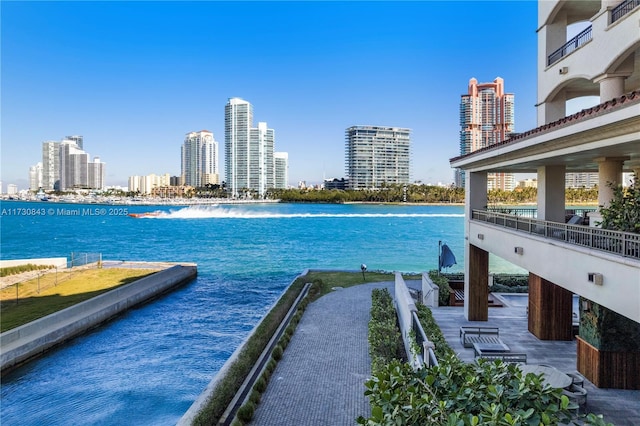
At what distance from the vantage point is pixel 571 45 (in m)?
11.7

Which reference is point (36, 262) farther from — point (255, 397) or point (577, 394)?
point (577, 394)

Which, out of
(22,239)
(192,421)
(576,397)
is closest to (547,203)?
(576,397)

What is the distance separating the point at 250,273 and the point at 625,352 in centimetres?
3058

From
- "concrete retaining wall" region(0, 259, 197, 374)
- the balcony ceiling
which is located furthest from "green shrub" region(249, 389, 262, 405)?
"concrete retaining wall" region(0, 259, 197, 374)

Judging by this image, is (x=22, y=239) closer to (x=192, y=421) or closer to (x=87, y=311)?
(x=87, y=311)

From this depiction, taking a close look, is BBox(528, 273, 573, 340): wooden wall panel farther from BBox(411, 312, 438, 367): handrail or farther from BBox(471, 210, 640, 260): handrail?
BBox(411, 312, 438, 367): handrail

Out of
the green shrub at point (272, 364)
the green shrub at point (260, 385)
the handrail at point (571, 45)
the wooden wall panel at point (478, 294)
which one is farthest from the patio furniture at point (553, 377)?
the handrail at point (571, 45)

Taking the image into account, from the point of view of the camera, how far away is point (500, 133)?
4478 inches

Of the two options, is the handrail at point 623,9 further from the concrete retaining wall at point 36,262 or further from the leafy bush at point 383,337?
the concrete retaining wall at point 36,262

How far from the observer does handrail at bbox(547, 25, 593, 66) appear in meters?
11.0

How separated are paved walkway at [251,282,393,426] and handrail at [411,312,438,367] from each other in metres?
1.77

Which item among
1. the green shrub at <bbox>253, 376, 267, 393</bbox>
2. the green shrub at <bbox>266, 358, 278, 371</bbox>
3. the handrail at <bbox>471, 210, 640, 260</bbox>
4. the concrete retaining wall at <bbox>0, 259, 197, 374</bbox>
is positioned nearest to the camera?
the handrail at <bbox>471, 210, 640, 260</bbox>

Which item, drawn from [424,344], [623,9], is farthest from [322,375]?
[623,9]

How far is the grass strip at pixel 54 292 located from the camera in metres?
18.7
